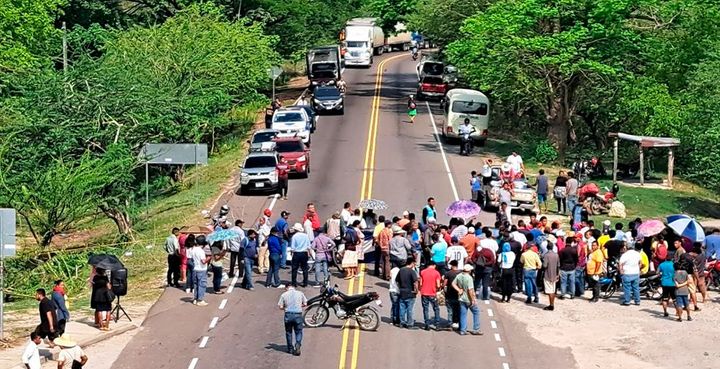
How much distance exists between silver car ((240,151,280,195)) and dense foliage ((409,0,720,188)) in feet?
44.0

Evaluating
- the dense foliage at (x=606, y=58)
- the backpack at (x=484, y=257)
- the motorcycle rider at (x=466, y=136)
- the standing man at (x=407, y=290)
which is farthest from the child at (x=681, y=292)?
the motorcycle rider at (x=466, y=136)

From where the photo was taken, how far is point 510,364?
23.1 m

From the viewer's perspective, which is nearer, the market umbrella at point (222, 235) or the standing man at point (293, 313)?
the standing man at point (293, 313)

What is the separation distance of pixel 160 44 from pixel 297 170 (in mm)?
12106

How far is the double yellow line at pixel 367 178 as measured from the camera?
23.5 metres

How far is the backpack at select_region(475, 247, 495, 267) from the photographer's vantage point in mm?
27375

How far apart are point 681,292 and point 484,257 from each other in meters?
4.36

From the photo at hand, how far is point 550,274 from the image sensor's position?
27.1 meters

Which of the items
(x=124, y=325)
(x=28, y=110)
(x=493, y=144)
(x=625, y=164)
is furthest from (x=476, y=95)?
(x=124, y=325)

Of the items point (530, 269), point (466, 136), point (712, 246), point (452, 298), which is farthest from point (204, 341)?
point (466, 136)

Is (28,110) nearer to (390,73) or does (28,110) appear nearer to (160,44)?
(160,44)

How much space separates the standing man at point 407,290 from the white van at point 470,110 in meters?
28.0

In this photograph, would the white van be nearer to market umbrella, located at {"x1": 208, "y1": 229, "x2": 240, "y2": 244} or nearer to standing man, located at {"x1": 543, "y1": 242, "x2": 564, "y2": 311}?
market umbrella, located at {"x1": 208, "y1": 229, "x2": 240, "y2": 244}

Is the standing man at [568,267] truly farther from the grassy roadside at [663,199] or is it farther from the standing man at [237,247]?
the grassy roadside at [663,199]
